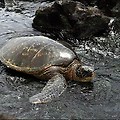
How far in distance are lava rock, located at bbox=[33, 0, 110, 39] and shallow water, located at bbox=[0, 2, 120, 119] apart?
1.04m

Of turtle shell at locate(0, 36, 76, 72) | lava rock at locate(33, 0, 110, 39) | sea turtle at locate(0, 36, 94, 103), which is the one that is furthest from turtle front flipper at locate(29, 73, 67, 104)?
lava rock at locate(33, 0, 110, 39)

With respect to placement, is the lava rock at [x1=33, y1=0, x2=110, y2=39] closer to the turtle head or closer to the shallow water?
the shallow water

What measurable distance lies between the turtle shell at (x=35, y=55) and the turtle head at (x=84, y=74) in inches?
11.7

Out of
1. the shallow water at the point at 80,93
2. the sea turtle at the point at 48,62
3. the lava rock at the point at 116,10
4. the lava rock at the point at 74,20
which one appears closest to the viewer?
the shallow water at the point at 80,93

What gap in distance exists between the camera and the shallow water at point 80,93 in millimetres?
5473

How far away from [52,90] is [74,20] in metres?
4.72

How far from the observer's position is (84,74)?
6656 mm

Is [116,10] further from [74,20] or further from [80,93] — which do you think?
[80,93]

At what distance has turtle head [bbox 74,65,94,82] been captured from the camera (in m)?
6.60

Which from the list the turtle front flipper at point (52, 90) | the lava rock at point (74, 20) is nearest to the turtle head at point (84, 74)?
the turtle front flipper at point (52, 90)

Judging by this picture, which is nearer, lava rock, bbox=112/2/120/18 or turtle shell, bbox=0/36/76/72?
turtle shell, bbox=0/36/76/72

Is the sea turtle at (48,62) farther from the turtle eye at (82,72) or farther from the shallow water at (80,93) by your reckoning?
the shallow water at (80,93)

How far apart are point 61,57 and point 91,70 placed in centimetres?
72

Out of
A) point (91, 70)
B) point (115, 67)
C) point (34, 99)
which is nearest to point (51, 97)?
point (34, 99)
